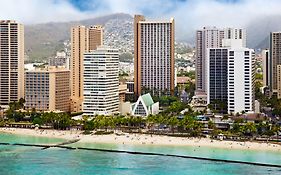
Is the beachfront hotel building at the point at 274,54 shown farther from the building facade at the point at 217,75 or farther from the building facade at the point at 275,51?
the building facade at the point at 217,75

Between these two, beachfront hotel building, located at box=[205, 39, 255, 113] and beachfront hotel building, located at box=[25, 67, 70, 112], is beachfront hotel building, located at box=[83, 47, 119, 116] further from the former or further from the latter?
beachfront hotel building, located at box=[205, 39, 255, 113]

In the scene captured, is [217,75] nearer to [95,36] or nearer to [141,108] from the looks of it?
[141,108]

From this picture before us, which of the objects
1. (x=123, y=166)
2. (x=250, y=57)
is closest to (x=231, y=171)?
(x=123, y=166)

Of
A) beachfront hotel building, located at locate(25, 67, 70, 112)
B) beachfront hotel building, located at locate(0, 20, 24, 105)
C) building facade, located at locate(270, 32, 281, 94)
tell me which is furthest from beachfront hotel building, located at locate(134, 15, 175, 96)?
building facade, located at locate(270, 32, 281, 94)

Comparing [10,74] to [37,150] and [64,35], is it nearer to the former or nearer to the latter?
[64,35]

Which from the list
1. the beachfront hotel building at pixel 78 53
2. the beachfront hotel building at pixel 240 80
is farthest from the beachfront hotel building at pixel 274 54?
the beachfront hotel building at pixel 78 53

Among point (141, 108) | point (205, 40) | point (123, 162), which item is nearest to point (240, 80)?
point (141, 108)

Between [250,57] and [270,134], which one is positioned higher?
[250,57]
